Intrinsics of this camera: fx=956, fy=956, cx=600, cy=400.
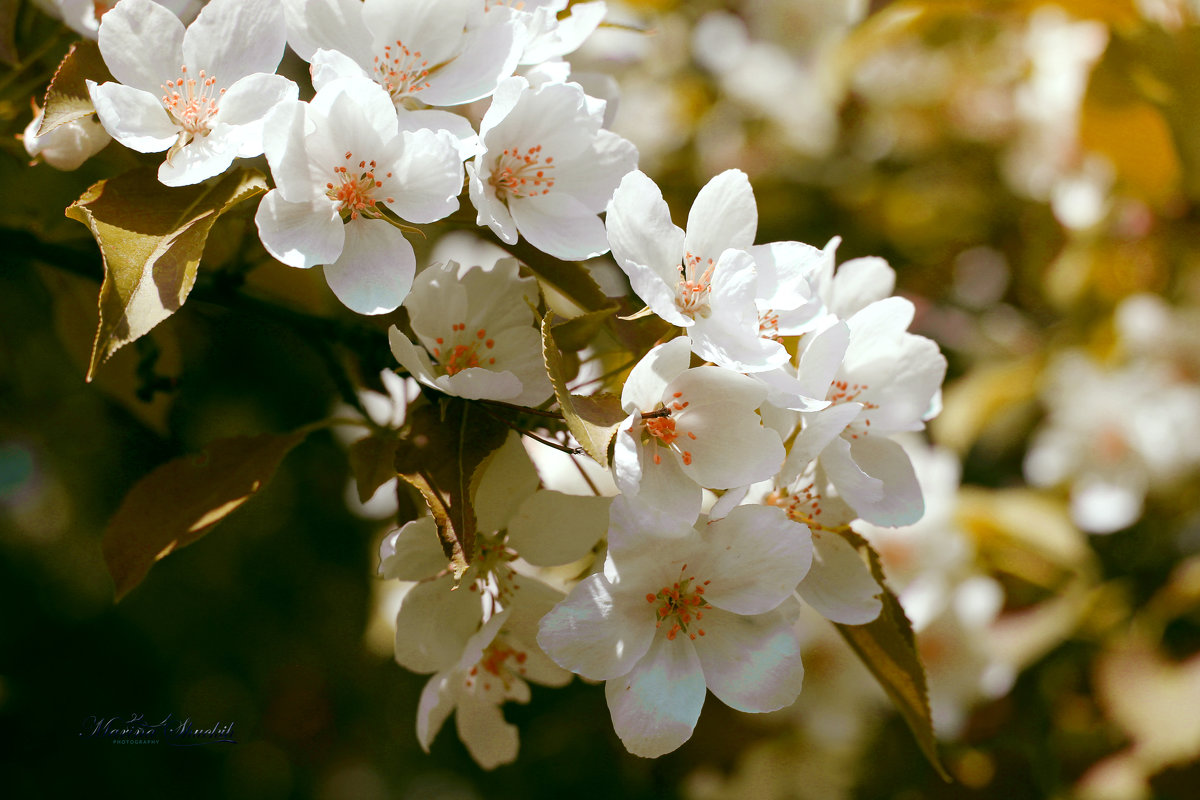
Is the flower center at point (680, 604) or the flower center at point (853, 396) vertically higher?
the flower center at point (853, 396)

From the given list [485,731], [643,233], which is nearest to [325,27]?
[643,233]

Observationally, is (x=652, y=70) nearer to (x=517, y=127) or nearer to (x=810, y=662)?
(x=810, y=662)

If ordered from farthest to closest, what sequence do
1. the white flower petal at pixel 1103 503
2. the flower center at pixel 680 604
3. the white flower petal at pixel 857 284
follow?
1. the white flower petal at pixel 1103 503
2. the white flower petal at pixel 857 284
3. the flower center at pixel 680 604

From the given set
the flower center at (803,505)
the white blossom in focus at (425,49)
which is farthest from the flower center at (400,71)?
the flower center at (803,505)

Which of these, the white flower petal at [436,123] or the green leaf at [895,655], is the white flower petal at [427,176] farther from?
the green leaf at [895,655]

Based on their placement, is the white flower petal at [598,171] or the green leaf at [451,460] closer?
the green leaf at [451,460]

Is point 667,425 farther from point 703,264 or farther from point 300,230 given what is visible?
point 300,230

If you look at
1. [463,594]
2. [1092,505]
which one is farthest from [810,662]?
[463,594]
